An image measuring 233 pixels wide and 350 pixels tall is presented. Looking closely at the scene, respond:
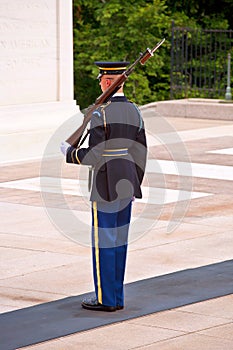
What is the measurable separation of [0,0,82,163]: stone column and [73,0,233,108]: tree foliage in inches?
511

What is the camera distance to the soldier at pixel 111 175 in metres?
7.12

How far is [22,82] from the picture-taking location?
14781 mm

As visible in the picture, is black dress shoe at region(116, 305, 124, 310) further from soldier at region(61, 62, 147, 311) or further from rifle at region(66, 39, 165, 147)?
rifle at region(66, 39, 165, 147)

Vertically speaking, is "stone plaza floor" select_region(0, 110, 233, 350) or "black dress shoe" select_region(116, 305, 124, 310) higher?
"black dress shoe" select_region(116, 305, 124, 310)

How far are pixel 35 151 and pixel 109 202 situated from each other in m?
7.79

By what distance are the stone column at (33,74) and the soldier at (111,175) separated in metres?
7.14

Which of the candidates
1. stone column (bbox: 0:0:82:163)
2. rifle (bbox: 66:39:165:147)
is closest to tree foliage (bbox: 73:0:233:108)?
stone column (bbox: 0:0:82:163)

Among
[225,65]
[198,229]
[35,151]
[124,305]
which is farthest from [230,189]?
[225,65]

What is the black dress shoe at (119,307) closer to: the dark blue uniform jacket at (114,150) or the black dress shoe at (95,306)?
A: the black dress shoe at (95,306)

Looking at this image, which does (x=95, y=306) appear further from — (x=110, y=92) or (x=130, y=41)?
(x=130, y=41)

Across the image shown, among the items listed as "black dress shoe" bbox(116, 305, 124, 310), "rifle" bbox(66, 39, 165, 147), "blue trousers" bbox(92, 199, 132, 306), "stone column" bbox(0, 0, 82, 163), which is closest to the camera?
"rifle" bbox(66, 39, 165, 147)

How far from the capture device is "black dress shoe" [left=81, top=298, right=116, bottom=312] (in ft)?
23.8

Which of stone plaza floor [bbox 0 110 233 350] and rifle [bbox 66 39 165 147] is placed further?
rifle [bbox 66 39 165 147]

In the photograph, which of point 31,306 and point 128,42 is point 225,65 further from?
point 31,306
